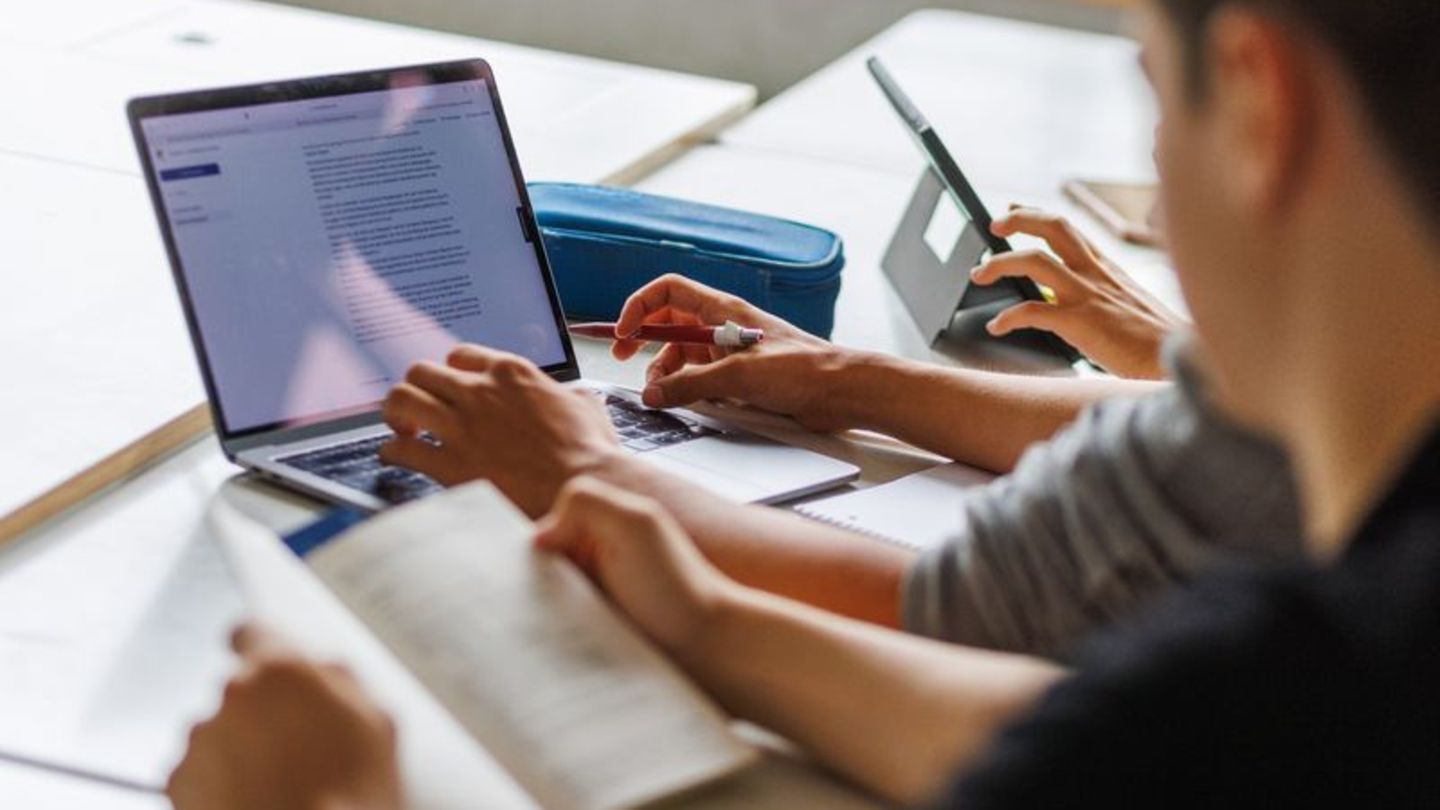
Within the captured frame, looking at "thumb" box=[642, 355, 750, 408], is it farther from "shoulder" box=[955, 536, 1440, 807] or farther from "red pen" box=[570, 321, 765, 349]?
"shoulder" box=[955, 536, 1440, 807]

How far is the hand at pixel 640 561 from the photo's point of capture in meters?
0.94

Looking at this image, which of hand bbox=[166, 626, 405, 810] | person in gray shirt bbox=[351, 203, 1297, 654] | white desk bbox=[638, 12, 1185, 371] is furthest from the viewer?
white desk bbox=[638, 12, 1185, 371]

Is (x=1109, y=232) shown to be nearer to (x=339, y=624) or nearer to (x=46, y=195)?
(x=46, y=195)

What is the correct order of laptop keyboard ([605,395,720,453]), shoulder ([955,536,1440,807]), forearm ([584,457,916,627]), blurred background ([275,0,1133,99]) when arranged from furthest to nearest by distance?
blurred background ([275,0,1133,99]), laptop keyboard ([605,395,720,453]), forearm ([584,457,916,627]), shoulder ([955,536,1440,807])

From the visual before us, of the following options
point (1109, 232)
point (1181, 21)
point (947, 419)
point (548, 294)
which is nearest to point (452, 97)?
point (548, 294)

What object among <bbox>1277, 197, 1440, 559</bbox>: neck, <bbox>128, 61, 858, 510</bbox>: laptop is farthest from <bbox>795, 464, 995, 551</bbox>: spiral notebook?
<bbox>1277, 197, 1440, 559</bbox>: neck

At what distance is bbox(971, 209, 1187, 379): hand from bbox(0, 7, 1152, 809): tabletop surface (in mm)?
104

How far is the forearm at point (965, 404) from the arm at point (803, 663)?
0.35 metres

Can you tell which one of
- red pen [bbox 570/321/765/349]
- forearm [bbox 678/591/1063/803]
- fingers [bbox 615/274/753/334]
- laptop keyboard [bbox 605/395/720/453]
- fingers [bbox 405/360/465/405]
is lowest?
forearm [bbox 678/591/1063/803]

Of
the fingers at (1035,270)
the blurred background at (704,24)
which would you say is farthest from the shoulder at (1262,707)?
the blurred background at (704,24)

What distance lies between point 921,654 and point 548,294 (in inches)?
19.4

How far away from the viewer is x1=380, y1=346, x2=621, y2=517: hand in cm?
113

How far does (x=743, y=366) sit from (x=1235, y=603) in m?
0.74

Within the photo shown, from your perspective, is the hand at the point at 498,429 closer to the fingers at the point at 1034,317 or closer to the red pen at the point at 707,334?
the red pen at the point at 707,334
